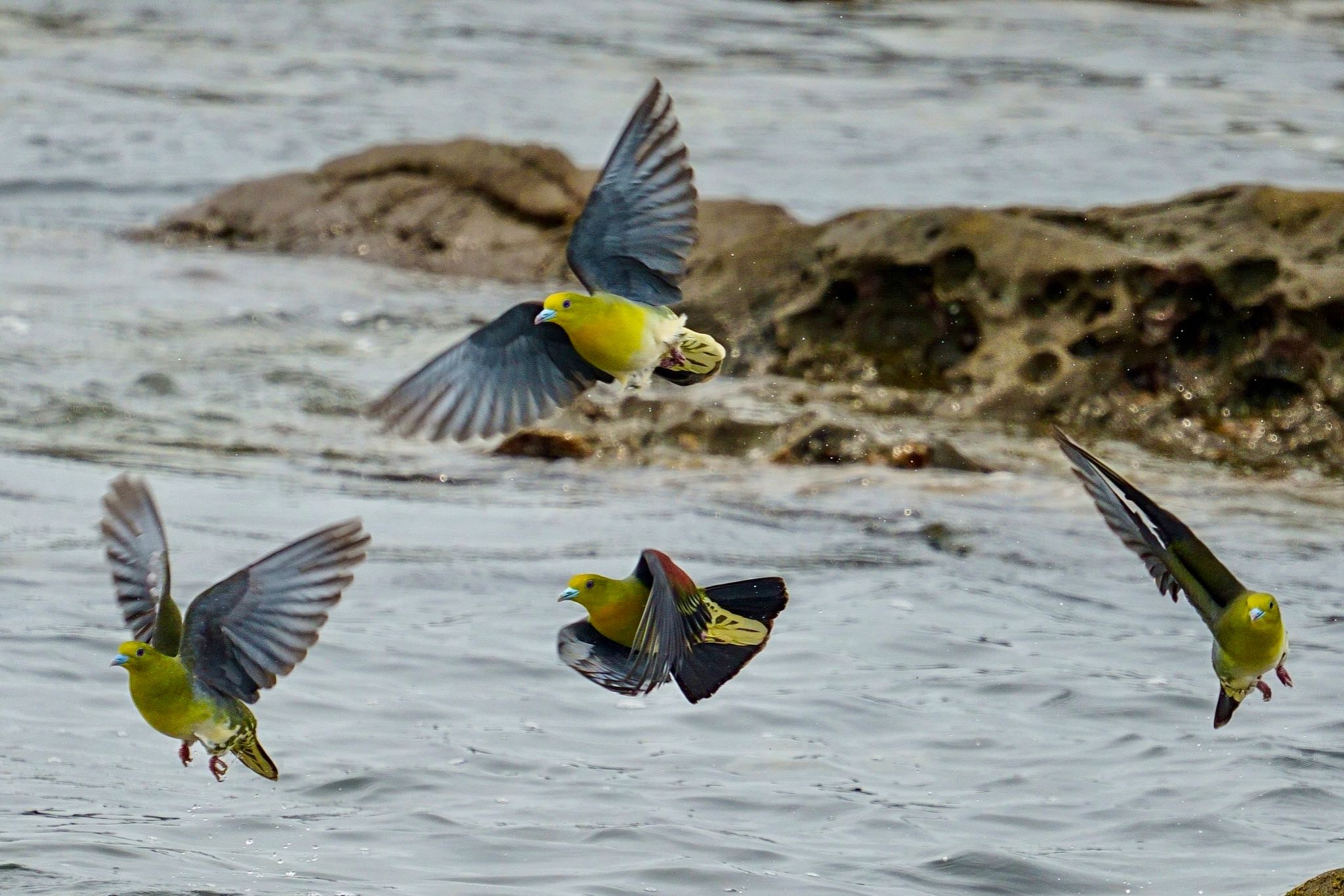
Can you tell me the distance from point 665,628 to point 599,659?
10.4 inches

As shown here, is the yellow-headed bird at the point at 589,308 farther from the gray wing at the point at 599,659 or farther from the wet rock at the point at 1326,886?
the wet rock at the point at 1326,886

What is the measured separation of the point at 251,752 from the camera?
399 cm

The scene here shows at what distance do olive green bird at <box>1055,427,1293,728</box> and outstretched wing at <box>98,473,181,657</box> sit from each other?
170 centimetres

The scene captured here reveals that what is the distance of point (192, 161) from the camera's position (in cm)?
1892

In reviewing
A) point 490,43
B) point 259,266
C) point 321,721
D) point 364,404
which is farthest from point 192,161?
point 321,721

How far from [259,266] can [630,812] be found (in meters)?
9.71

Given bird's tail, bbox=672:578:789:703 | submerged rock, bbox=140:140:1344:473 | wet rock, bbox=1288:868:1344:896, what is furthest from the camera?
submerged rock, bbox=140:140:1344:473

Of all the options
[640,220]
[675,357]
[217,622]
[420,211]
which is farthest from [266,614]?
[420,211]

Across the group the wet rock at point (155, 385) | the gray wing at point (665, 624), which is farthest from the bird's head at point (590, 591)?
the wet rock at point (155, 385)

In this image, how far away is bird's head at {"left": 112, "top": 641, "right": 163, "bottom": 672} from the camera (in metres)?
3.75

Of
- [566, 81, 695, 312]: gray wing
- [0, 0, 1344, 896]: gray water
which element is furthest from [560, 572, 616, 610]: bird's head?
[0, 0, 1344, 896]: gray water

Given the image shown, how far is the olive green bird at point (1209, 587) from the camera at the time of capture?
3434mm

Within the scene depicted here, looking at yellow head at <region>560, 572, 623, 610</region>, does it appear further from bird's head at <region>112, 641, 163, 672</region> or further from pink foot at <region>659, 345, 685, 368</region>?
bird's head at <region>112, 641, 163, 672</region>

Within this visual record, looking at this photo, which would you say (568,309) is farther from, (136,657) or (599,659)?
(136,657)
